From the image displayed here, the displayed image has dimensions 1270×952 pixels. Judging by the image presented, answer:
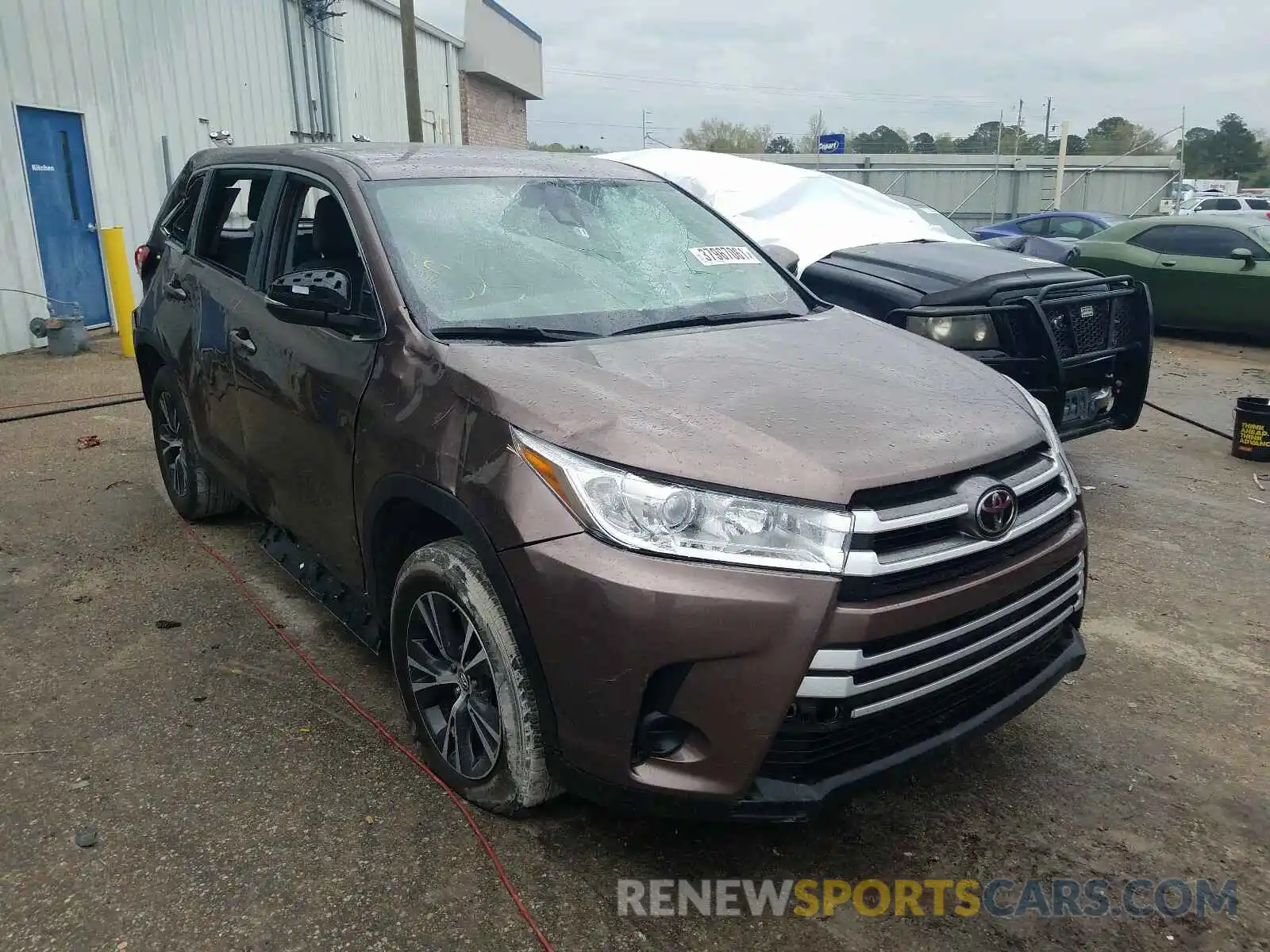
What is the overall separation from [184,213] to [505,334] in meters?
2.63

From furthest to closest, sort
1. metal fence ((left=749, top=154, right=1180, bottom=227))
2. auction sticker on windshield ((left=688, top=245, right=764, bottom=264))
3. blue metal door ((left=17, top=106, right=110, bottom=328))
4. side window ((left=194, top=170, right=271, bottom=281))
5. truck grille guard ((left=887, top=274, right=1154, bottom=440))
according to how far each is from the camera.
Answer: metal fence ((left=749, top=154, right=1180, bottom=227)) → blue metal door ((left=17, top=106, right=110, bottom=328)) → truck grille guard ((left=887, top=274, right=1154, bottom=440)) → side window ((left=194, top=170, right=271, bottom=281)) → auction sticker on windshield ((left=688, top=245, right=764, bottom=264))

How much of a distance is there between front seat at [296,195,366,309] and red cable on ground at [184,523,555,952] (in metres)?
1.32

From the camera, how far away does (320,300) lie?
293cm

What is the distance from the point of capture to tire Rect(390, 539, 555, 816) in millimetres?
2379

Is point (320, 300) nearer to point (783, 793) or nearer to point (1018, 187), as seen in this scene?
point (783, 793)

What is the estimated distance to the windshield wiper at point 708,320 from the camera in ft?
9.76

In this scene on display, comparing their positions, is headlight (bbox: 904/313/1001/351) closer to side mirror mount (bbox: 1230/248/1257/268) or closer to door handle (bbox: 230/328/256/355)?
door handle (bbox: 230/328/256/355)

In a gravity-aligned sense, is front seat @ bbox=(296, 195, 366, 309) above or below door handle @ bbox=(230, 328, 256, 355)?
above

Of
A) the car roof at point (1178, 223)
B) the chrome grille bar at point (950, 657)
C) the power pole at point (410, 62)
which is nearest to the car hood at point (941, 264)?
the chrome grille bar at point (950, 657)

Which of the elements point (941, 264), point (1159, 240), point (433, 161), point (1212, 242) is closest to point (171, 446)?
point (433, 161)

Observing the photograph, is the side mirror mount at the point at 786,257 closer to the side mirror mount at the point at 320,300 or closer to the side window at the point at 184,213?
the side mirror mount at the point at 320,300


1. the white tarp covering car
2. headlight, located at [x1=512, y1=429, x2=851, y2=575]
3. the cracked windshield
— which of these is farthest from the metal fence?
headlight, located at [x1=512, y1=429, x2=851, y2=575]

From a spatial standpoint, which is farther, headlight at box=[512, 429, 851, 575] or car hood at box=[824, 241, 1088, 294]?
car hood at box=[824, 241, 1088, 294]

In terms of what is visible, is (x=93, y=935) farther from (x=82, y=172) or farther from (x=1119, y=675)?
(x=82, y=172)
